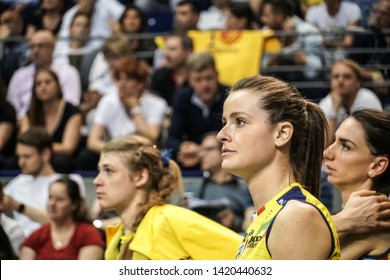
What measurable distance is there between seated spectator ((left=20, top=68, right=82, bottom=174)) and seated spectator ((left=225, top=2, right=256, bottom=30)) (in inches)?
70.1

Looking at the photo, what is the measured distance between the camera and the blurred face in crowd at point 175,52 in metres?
9.80

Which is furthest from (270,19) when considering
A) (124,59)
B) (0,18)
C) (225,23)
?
(0,18)

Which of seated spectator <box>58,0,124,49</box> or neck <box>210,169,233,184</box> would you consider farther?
seated spectator <box>58,0,124,49</box>

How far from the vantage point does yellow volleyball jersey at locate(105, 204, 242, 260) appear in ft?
16.7

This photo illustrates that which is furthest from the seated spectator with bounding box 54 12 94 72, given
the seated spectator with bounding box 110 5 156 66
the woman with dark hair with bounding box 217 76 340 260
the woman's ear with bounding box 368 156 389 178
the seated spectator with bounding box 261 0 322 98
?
the woman with dark hair with bounding box 217 76 340 260

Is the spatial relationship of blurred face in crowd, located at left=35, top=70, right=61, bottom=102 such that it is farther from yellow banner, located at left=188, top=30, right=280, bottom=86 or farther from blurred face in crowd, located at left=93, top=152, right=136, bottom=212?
blurred face in crowd, located at left=93, top=152, right=136, bottom=212

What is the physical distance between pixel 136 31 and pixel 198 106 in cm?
175

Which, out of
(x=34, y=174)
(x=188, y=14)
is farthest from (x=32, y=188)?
(x=188, y=14)

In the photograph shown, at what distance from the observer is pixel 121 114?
9508 mm

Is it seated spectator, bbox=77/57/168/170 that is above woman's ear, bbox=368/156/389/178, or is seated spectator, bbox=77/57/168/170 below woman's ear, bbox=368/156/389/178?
below

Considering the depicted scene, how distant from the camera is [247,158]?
3.64 metres

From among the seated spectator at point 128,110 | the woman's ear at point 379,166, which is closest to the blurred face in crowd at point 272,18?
the seated spectator at point 128,110

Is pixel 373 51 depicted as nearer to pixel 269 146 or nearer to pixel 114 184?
pixel 114 184

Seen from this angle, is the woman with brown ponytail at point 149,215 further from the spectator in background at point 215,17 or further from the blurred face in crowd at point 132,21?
the spectator in background at point 215,17
